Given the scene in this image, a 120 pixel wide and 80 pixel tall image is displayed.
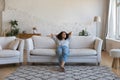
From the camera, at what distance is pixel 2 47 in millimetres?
5004

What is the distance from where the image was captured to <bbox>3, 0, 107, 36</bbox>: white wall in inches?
299

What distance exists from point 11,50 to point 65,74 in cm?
158

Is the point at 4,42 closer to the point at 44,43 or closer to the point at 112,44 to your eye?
the point at 44,43

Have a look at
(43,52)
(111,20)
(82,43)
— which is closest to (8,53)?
(43,52)

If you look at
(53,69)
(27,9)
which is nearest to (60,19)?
(27,9)

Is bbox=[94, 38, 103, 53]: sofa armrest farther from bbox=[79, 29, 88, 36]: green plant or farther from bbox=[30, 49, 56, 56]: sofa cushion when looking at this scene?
bbox=[79, 29, 88, 36]: green plant

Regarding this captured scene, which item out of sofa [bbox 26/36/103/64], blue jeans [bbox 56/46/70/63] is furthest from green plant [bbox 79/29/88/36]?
blue jeans [bbox 56/46/70/63]

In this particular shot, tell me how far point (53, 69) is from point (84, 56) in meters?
0.90

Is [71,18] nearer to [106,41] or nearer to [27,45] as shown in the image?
[106,41]

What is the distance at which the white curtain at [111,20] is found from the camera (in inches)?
273

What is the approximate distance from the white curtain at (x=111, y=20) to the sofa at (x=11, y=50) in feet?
12.2

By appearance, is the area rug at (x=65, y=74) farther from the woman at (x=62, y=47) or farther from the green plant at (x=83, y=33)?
the green plant at (x=83, y=33)

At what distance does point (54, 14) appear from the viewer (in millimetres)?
7660

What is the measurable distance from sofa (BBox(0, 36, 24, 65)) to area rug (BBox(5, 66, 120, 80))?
16.8 inches
